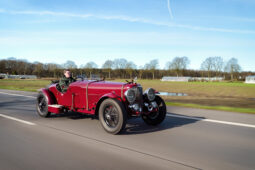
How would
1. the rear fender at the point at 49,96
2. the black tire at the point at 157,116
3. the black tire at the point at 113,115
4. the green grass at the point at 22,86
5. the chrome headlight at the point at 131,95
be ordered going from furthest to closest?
the green grass at the point at 22,86, the rear fender at the point at 49,96, the black tire at the point at 157,116, the chrome headlight at the point at 131,95, the black tire at the point at 113,115

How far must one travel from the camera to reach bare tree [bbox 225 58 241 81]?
265 feet

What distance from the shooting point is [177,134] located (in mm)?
4629

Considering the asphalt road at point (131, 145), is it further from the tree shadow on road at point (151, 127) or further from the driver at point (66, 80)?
the driver at point (66, 80)

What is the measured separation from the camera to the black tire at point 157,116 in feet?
17.7

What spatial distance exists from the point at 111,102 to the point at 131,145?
113 cm

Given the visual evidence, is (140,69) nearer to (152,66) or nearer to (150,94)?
(152,66)

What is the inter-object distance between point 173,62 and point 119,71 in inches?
920

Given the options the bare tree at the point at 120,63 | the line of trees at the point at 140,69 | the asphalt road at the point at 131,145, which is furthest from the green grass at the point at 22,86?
the bare tree at the point at 120,63

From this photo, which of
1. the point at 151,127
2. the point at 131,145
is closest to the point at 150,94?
the point at 151,127

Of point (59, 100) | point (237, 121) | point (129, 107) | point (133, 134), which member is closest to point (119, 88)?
point (129, 107)

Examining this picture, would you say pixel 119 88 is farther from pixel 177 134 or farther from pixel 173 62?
pixel 173 62

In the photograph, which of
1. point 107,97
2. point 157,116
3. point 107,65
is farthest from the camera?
point 107,65

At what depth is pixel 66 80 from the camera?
6480 mm

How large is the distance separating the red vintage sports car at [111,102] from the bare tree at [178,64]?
277 ft
